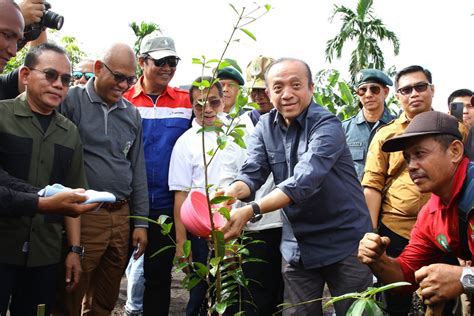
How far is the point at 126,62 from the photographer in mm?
3383

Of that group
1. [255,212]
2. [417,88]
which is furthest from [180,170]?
[417,88]

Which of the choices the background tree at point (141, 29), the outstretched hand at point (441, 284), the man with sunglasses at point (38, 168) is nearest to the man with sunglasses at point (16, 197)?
the man with sunglasses at point (38, 168)

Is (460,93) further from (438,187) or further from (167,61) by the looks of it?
(438,187)

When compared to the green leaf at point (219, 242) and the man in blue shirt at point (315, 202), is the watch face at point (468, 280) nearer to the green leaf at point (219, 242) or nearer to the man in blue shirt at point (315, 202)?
→ the man in blue shirt at point (315, 202)

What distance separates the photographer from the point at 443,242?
242 cm

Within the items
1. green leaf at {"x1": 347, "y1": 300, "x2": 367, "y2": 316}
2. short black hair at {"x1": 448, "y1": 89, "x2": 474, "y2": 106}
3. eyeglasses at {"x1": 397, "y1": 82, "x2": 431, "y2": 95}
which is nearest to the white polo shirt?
eyeglasses at {"x1": 397, "y1": 82, "x2": 431, "y2": 95}

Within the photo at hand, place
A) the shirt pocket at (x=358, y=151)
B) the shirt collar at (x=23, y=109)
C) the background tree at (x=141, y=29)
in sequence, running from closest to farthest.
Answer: the shirt collar at (x=23, y=109) < the shirt pocket at (x=358, y=151) < the background tree at (x=141, y=29)

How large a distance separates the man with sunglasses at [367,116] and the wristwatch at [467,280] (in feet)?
7.70

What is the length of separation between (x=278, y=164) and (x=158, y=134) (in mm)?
1147

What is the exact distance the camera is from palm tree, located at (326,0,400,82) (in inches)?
848

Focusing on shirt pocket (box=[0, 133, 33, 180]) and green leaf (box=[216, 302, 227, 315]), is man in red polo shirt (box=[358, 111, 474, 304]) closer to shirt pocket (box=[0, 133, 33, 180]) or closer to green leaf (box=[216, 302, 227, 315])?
green leaf (box=[216, 302, 227, 315])

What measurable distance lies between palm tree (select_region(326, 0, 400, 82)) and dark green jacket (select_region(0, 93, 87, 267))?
19653mm

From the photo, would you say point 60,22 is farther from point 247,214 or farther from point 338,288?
point 338,288

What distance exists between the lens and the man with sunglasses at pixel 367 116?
446 cm
